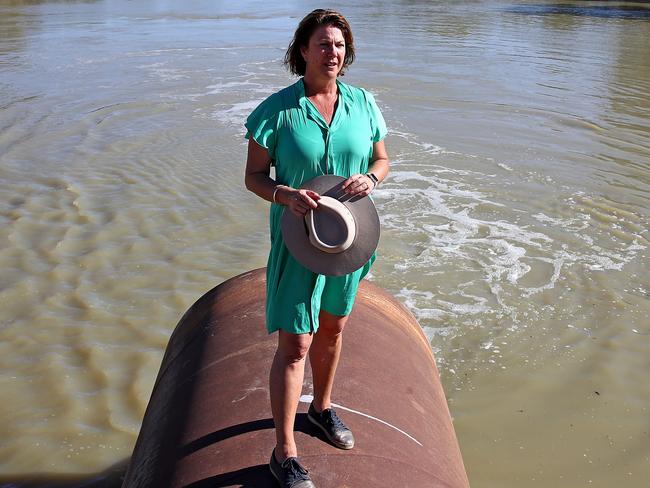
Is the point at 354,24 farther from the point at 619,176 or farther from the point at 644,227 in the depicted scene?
the point at 644,227

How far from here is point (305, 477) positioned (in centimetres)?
249

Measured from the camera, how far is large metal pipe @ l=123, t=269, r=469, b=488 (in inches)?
103

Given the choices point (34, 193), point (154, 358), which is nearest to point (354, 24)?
point (34, 193)

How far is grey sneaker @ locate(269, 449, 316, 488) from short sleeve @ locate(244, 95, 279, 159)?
3.77ft

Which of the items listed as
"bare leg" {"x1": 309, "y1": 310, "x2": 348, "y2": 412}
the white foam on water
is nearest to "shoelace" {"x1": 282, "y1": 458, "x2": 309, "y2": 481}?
"bare leg" {"x1": 309, "y1": 310, "x2": 348, "y2": 412}

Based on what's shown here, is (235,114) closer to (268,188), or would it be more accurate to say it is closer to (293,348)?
(268,188)

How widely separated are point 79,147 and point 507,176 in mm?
6356

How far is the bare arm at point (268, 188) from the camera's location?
105 inches

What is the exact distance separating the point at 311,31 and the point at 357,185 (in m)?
0.66

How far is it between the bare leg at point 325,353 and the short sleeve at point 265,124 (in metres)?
0.69

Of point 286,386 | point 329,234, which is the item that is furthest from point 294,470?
point 329,234

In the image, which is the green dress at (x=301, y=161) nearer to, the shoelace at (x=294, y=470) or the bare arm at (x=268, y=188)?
the bare arm at (x=268, y=188)

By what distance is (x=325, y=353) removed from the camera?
2.93 meters

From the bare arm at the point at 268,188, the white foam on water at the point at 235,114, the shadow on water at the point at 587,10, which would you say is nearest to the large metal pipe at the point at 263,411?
the bare arm at the point at 268,188
